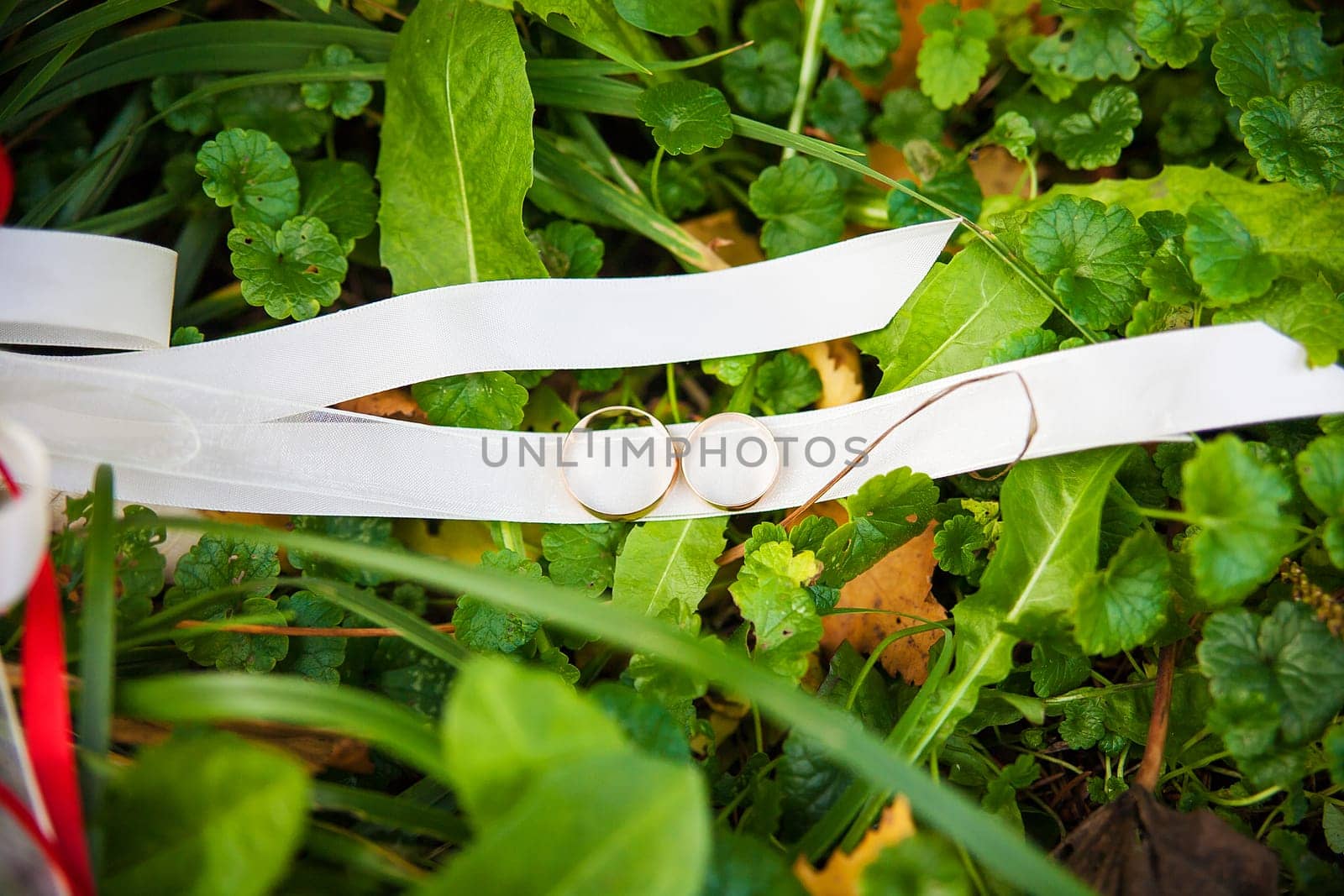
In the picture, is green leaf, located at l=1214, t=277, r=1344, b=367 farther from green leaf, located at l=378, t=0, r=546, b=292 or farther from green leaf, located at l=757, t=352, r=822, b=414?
green leaf, located at l=378, t=0, r=546, b=292

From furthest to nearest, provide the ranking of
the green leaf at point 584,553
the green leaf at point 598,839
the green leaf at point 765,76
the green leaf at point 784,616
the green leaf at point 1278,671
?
1. the green leaf at point 765,76
2. the green leaf at point 584,553
3. the green leaf at point 784,616
4. the green leaf at point 1278,671
5. the green leaf at point 598,839

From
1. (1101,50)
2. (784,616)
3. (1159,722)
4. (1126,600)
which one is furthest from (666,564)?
(1101,50)

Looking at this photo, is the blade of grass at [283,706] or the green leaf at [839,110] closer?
the blade of grass at [283,706]

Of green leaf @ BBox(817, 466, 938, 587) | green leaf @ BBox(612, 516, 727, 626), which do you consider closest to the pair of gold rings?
green leaf @ BBox(612, 516, 727, 626)

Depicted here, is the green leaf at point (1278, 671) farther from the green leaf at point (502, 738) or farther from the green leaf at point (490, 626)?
the green leaf at point (490, 626)

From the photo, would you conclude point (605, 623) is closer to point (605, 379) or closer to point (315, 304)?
point (605, 379)

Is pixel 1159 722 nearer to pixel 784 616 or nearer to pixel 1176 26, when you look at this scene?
pixel 784 616

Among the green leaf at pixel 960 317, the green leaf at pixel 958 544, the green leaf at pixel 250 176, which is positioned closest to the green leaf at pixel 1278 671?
the green leaf at pixel 958 544
